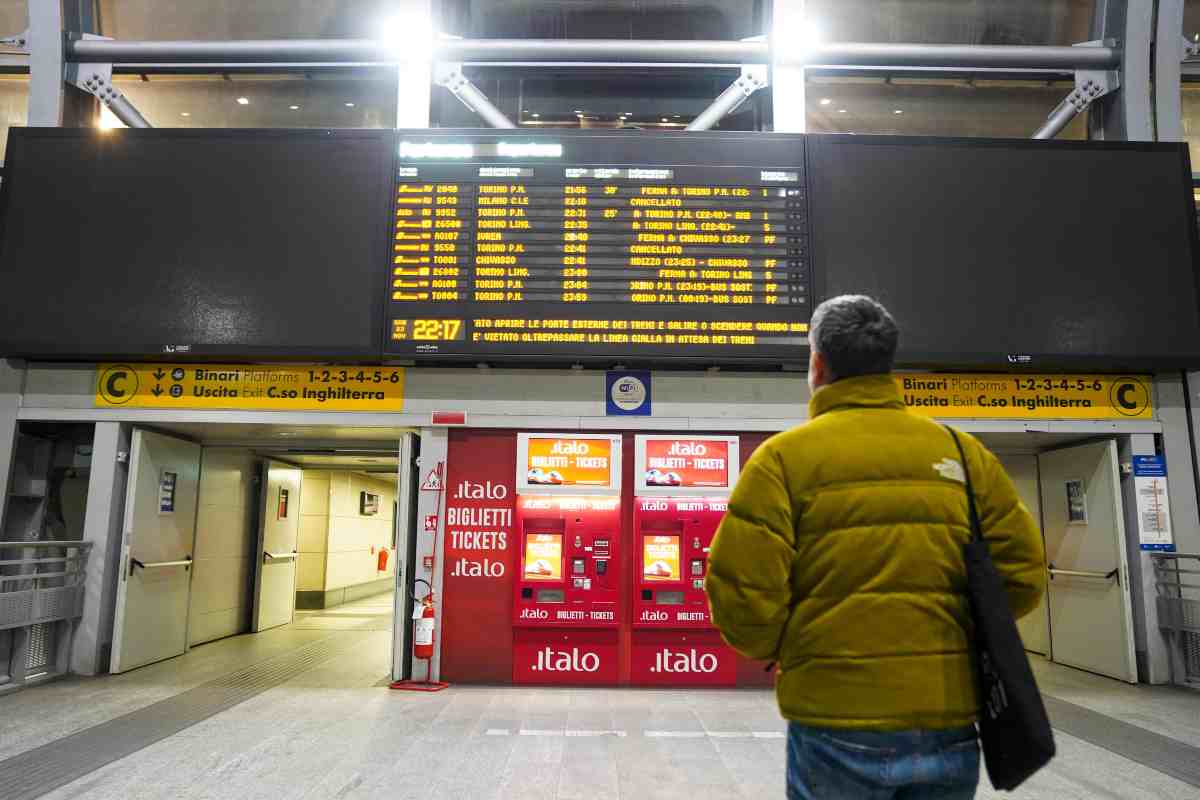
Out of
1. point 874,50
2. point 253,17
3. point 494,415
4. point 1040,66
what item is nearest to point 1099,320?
point 1040,66

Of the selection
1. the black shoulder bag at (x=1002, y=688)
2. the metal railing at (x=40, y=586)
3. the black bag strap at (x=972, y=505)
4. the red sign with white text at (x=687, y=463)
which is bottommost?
the metal railing at (x=40, y=586)

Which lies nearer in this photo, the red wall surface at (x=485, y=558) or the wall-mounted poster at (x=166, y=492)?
the red wall surface at (x=485, y=558)

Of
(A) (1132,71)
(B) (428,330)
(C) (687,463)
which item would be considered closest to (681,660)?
(C) (687,463)

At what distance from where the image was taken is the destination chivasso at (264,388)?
573cm

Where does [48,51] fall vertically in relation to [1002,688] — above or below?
above

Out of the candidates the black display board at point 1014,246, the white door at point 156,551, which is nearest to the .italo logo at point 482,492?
the white door at point 156,551

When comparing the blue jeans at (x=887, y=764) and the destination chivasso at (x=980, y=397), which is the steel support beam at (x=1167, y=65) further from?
the blue jeans at (x=887, y=764)

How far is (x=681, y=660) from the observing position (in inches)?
218

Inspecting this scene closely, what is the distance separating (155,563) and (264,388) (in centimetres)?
198

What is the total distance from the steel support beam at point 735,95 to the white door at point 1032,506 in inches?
176

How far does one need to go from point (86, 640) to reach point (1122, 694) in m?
8.05

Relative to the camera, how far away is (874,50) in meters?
6.46

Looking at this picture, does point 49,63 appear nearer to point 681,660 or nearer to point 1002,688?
point 681,660

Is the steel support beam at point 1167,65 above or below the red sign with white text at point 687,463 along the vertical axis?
above
